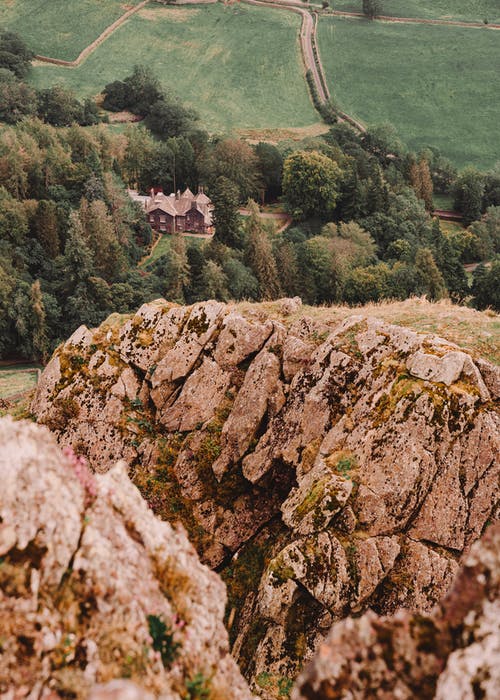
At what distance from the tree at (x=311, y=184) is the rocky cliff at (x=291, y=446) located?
82611 millimetres

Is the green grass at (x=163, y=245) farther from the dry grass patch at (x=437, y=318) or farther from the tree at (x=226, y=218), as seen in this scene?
the dry grass patch at (x=437, y=318)

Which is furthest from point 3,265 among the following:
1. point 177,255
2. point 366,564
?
point 366,564

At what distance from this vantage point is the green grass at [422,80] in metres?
141

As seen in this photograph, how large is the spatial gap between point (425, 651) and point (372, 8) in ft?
662

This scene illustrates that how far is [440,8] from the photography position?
18388cm

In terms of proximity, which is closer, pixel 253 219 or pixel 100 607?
pixel 100 607

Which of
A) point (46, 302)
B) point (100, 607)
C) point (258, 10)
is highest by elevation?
point (100, 607)

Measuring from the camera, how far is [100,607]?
883cm

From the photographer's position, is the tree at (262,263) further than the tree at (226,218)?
No

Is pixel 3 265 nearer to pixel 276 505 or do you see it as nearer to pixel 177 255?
pixel 177 255

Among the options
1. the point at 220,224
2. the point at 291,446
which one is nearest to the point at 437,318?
the point at 291,446

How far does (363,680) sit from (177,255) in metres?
75.5

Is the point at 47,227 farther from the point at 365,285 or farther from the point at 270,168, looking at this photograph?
the point at 270,168

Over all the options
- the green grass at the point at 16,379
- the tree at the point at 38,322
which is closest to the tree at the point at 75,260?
the tree at the point at 38,322
